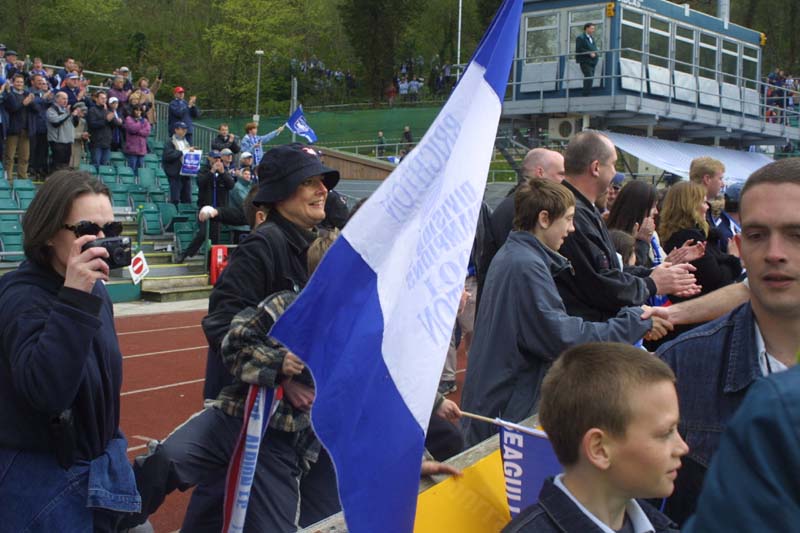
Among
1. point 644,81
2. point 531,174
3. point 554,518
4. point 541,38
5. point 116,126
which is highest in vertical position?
point 541,38

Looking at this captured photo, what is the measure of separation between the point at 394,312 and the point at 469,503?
618 millimetres

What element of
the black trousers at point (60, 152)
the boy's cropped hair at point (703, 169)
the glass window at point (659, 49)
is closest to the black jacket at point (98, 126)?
the black trousers at point (60, 152)

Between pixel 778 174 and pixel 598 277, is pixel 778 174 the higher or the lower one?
the higher one

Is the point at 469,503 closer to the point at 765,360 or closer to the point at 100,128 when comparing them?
the point at 765,360

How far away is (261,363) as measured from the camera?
3309mm

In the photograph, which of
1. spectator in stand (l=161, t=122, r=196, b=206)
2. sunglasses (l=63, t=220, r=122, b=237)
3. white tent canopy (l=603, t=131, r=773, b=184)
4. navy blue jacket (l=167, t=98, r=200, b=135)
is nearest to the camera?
sunglasses (l=63, t=220, r=122, b=237)

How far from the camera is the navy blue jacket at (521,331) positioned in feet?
11.8

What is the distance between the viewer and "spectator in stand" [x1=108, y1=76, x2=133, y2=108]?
19797 millimetres

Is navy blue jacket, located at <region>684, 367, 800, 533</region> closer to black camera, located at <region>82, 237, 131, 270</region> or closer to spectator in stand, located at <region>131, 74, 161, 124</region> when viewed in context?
black camera, located at <region>82, 237, 131, 270</region>

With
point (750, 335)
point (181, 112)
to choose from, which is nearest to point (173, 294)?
point (181, 112)

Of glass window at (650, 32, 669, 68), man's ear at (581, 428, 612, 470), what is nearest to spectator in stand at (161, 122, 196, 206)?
glass window at (650, 32, 669, 68)

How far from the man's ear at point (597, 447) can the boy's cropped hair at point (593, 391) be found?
14mm

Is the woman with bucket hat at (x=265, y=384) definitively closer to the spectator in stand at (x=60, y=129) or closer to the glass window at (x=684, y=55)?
the spectator in stand at (x=60, y=129)

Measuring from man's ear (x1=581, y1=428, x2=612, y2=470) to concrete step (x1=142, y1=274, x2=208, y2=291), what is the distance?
14793mm
